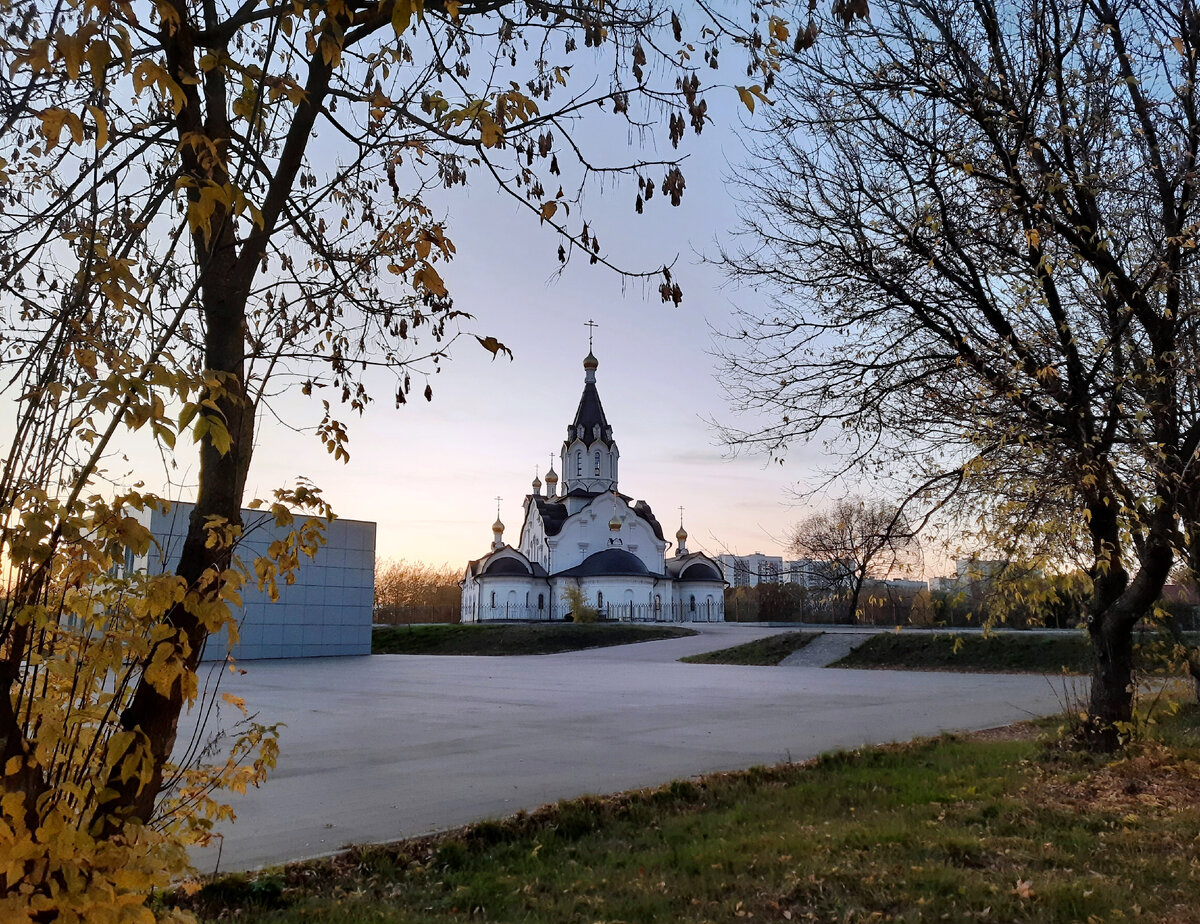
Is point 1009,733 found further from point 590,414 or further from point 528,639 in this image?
point 590,414

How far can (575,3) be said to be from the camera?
4.05 m

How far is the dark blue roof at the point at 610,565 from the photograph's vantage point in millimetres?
56250

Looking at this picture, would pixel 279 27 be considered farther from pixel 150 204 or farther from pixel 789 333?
pixel 789 333

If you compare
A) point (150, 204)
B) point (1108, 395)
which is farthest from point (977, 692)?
point (150, 204)

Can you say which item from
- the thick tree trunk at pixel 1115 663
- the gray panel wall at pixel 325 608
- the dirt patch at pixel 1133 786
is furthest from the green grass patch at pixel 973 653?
the gray panel wall at pixel 325 608

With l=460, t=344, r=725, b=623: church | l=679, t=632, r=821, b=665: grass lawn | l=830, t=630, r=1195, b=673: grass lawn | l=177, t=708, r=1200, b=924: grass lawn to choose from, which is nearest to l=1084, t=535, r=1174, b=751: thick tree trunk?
l=177, t=708, r=1200, b=924: grass lawn

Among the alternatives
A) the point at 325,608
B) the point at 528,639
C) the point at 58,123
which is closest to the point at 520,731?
the point at 58,123

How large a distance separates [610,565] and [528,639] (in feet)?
68.5

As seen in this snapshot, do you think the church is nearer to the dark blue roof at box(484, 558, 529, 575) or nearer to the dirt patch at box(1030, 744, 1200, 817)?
the dark blue roof at box(484, 558, 529, 575)

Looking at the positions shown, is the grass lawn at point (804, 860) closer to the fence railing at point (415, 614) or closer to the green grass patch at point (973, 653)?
the green grass patch at point (973, 653)

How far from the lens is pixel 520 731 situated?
404 inches

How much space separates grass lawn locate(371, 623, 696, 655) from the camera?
117ft

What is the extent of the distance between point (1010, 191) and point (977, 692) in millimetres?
11315

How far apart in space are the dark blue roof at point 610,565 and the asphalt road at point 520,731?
116 ft
